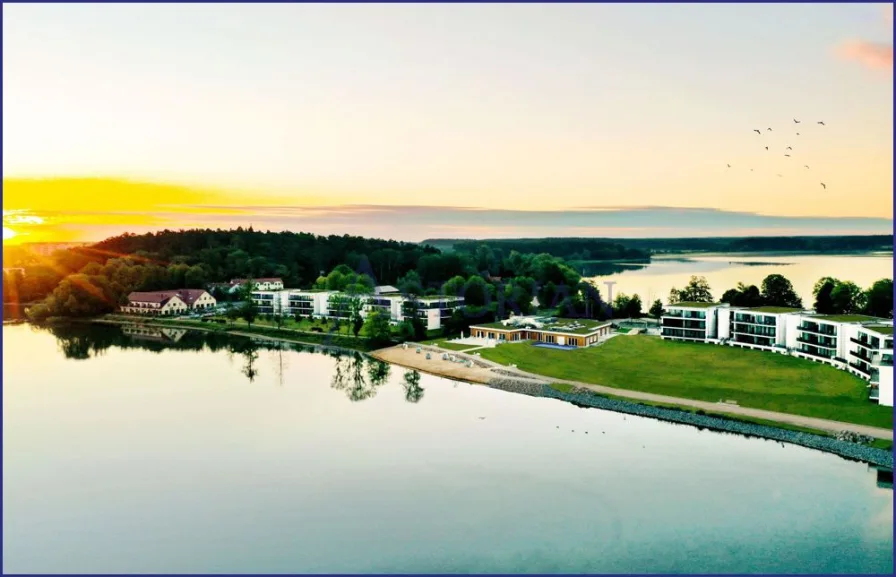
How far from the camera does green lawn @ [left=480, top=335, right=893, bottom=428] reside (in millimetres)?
19875

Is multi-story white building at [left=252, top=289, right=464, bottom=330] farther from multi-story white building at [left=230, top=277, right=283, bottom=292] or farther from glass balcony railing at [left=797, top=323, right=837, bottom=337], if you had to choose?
glass balcony railing at [left=797, top=323, right=837, bottom=337]

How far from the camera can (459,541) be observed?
507 inches

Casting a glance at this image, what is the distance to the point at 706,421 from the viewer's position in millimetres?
19766

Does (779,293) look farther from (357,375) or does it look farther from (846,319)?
(357,375)

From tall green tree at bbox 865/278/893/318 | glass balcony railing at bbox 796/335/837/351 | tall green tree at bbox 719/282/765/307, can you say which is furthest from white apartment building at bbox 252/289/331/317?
tall green tree at bbox 865/278/893/318

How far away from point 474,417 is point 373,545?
8697 mm

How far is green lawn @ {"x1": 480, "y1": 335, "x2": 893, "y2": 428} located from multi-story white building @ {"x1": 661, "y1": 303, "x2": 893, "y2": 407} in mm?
613

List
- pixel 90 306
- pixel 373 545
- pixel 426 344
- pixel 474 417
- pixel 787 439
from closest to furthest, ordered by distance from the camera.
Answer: pixel 373 545, pixel 787 439, pixel 474 417, pixel 426 344, pixel 90 306

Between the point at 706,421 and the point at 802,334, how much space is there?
1029 cm

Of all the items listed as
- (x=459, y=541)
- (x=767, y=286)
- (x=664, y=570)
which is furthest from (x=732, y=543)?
(x=767, y=286)

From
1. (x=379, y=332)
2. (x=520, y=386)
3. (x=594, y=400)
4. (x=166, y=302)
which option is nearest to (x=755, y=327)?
(x=594, y=400)

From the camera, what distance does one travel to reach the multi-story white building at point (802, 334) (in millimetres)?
21625

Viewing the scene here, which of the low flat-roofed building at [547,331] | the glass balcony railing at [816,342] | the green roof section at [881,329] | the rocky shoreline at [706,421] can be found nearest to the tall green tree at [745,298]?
the low flat-roofed building at [547,331]

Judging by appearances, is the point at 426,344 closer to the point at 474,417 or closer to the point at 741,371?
the point at 474,417
